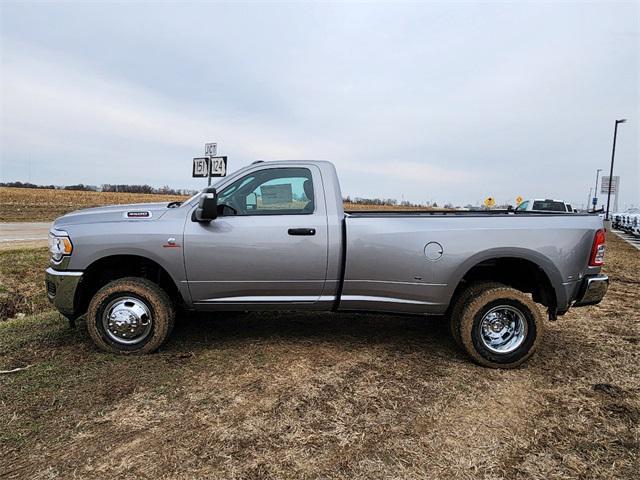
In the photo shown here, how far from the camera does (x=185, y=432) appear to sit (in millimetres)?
2727

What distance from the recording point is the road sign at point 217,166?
32.2 ft

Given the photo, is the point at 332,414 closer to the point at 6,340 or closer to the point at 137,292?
the point at 137,292

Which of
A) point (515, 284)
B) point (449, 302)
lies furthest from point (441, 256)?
point (515, 284)

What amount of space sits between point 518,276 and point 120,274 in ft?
13.7

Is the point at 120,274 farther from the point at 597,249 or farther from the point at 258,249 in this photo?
the point at 597,249

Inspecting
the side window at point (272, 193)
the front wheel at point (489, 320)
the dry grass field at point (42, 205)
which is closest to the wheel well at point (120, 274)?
the side window at point (272, 193)

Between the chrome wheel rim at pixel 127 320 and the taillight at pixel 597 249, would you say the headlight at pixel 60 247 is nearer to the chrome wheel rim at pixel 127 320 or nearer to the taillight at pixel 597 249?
the chrome wheel rim at pixel 127 320

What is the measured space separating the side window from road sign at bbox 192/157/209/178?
6.43 meters

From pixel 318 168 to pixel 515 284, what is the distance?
7.97 ft

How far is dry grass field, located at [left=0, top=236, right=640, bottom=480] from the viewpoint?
2.44 m

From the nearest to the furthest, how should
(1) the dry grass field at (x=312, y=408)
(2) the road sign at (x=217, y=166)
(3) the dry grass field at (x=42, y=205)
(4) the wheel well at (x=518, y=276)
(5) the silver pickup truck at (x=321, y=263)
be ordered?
(1) the dry grass field at (x=312, y=408) → (5) the silver pickup truck at (x=321, y=263) → (4) the wheel well at (x=518, y=276) → (2) the road sign at (x=217, y=166) → (3) the dry grass field at (x=42, y=205)

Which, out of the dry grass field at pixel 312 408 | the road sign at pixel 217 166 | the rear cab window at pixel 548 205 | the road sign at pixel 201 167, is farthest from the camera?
the rear cab window at pixel 548 205

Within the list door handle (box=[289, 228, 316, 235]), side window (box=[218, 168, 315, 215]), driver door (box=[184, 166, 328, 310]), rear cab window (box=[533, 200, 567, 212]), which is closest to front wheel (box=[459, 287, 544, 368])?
driver door (box=[184, 166, 328, 310])

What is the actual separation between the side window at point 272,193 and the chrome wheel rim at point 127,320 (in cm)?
128
